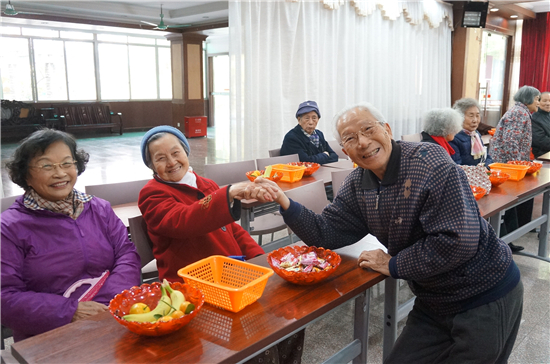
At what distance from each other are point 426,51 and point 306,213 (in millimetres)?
7084

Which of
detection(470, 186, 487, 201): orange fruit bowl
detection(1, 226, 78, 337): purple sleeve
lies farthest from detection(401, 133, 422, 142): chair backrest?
detection(1, 226, 78, 337): purple sleeve

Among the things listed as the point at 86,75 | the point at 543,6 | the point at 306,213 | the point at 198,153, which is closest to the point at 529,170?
the point at 306,213

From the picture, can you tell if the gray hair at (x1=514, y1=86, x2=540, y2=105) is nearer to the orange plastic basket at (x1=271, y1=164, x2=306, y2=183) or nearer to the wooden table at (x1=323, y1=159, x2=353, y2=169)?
the wooden table at (x1=323, y1=159, x2=353, y2=169)

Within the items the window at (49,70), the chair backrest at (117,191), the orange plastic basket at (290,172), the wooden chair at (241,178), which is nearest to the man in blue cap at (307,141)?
the wooden chair at (241,178)

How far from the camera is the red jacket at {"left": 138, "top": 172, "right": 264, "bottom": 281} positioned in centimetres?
165

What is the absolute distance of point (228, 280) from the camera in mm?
1528

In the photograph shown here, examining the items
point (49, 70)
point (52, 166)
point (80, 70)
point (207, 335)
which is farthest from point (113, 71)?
point (207, 335)

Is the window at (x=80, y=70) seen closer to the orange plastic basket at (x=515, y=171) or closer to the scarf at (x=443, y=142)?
the scarf at (x=443, y=142)

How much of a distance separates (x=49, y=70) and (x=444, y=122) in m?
12.7

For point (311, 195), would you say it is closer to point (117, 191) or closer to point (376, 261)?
point (376, 261)

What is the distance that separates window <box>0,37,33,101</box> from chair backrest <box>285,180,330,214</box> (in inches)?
489

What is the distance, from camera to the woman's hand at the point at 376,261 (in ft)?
5.28

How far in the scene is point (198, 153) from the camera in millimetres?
9398

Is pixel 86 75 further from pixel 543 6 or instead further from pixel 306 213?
pixel 306 213
